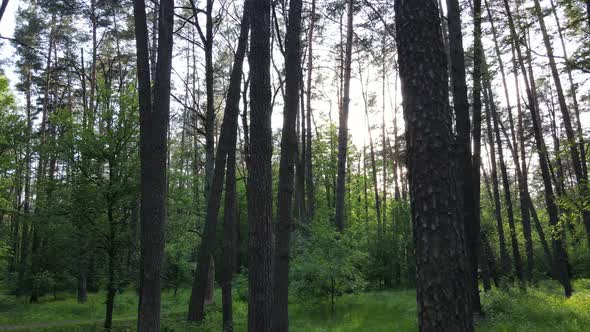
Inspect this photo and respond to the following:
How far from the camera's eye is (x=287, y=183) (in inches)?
298

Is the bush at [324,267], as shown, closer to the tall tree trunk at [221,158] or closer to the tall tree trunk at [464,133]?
the tall tree trunk at [221,158]

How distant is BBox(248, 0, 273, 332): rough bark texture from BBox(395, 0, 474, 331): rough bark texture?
2.96 m

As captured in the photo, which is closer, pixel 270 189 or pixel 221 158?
pixel 270 189

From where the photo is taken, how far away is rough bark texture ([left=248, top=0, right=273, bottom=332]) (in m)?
5.91

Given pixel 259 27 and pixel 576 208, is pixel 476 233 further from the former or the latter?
pixel 259 27

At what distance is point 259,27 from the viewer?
6242mm

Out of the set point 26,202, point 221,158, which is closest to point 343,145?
point 221,158

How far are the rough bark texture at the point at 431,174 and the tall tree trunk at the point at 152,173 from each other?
475cm

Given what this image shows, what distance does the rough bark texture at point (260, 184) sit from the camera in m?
5.91


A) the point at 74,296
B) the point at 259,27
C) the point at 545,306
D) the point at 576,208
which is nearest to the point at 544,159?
the point at 545,306

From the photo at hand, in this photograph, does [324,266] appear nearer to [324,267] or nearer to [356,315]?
[324,267]

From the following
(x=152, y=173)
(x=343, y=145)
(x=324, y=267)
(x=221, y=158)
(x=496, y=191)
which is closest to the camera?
(x=152, y=173)

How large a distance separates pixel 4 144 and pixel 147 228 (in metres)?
14.7

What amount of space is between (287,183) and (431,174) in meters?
4.53
